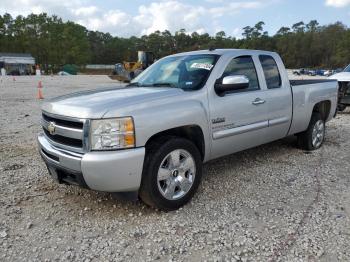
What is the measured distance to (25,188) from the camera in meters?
4.51

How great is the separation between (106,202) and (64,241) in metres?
0.86

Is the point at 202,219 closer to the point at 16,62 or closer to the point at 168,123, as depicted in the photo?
the point at 168,123

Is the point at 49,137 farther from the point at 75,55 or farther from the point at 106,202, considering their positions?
the point at 75,55

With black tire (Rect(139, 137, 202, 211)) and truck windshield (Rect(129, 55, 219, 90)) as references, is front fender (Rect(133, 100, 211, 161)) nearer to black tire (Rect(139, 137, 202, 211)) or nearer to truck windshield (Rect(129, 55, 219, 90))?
black tire (Rect(139, 137, 202, 211))

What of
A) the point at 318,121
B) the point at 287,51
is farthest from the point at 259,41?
the point at 318,121

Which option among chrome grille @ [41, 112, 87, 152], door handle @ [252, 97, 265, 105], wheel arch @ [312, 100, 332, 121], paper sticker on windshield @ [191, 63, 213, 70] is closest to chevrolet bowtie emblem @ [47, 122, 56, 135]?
chrome grille @ [41, 112, 87, 152]

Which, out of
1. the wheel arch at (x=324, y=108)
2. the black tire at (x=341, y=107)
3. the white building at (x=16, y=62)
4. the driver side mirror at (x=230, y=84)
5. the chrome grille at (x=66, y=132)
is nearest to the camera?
the chrome grille at (x=66, y=132)

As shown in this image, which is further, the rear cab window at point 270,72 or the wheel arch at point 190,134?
the rear cab window at point 270,72

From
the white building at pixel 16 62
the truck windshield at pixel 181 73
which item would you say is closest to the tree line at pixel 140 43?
the white building at pixel 16 62

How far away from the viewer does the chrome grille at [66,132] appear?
3408mm

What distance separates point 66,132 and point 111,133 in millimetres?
541

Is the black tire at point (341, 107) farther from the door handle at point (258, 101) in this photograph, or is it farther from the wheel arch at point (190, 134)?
the wheel arch at point (190, 134)

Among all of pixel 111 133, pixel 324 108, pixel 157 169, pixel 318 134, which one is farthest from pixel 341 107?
pixel 111 133

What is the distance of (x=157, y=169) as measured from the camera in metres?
3.61
